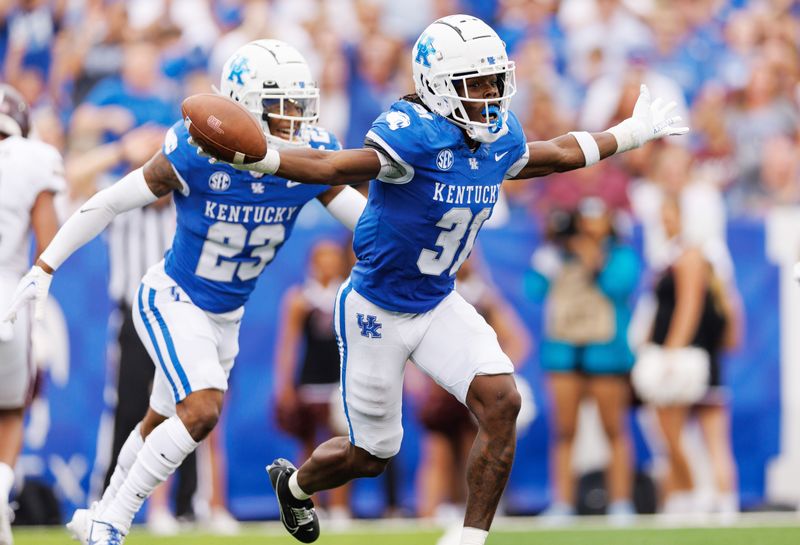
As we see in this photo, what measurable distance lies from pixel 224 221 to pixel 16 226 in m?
0.98

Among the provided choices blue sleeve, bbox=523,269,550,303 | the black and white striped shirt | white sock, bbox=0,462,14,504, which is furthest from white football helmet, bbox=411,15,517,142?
blue sleeve, bbox=523,269,550,303

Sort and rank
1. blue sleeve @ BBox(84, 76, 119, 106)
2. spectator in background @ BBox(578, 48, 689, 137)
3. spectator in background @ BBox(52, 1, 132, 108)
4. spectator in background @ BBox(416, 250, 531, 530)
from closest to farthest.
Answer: spectator in background @ BBox(416, 250, 531, 530) < blue sleeve @ BBox(84, 76, 119, 106) < spectator in background @ BBox(578, 48, 689, 137) < spectator in background @ BBox(52, 1, 132, 108)

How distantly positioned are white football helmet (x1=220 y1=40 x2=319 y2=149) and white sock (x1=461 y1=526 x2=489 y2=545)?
5.79 ft

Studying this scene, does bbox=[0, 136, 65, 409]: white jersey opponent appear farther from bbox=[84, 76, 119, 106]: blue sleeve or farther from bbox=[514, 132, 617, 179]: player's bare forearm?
bbox=[84, 76, 119, 106]: blue sleeve

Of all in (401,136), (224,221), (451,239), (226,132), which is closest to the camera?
(226,132)

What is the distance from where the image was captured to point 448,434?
853 cm

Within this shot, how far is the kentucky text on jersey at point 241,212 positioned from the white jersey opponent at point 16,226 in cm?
82

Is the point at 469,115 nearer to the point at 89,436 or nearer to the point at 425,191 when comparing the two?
A: the point at 425,191

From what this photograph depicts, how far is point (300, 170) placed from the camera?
468 centimetres

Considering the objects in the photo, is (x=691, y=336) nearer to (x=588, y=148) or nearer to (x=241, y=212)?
(x=588, y=148)

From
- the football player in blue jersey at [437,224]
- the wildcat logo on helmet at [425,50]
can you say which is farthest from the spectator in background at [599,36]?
the wildcat logo on helmet at [425,50]

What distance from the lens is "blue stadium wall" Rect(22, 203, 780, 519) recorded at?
28.2 feet

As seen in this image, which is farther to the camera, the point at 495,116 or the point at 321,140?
the point at 321,140

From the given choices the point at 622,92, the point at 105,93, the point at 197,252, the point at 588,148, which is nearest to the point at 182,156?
the point at 197,252
